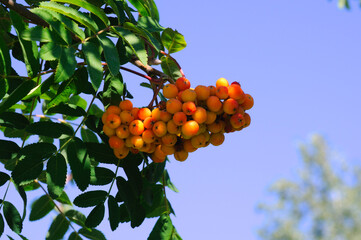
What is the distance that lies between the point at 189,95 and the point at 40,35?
508 millimetres

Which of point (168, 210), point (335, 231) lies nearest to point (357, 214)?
point (335, 231)

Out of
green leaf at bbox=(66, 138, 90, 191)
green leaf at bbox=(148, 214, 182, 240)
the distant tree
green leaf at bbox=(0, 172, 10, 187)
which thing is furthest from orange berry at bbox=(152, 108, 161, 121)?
the distant tree

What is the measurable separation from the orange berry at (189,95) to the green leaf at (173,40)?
300 mm

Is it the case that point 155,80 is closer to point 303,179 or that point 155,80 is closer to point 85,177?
point 85,177

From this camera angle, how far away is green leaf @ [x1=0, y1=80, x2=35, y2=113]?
168 centimetres

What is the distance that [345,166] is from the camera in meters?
25.2

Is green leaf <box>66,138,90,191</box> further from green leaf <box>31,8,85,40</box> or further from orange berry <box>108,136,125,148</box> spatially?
green leaf <box>31,8,85,40</box>

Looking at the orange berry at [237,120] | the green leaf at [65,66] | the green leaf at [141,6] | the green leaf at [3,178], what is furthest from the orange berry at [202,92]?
the green leaf at [3,178]

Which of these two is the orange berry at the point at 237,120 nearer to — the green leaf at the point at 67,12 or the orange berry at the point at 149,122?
the orange berry at the point at 149,122

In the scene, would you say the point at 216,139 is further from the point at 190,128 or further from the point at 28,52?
the point at 28,52

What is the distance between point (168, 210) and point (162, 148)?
52cm

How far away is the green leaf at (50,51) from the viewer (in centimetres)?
155

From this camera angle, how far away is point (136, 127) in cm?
174

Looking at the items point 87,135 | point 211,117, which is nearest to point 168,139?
point 211,117
